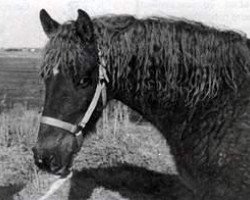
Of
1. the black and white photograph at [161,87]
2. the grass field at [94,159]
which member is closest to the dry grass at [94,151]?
the grass field at [94,159]

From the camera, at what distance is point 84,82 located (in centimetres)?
411

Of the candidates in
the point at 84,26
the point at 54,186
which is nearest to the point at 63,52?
the point at 84,26

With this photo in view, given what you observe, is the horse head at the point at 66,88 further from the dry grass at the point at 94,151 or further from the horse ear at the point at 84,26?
the dry grass at the point at 94,151

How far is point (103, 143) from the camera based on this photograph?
7609mm

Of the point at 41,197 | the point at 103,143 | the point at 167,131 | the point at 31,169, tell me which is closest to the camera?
the point at 167,131

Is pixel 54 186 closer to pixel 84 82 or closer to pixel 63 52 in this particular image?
pixel 84 82

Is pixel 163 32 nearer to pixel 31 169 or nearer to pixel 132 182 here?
pixel 132 182

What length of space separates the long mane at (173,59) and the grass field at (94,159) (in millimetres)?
2454

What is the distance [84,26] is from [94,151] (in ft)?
11.7

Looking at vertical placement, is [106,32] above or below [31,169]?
above

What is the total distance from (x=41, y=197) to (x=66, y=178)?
0.52m

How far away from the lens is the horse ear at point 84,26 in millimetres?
4043

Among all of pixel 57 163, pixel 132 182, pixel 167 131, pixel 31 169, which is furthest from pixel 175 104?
pixel 31 169

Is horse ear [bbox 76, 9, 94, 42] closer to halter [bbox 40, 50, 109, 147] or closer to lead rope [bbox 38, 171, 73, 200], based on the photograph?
halter [bbox 40, 50, 109, 147]
